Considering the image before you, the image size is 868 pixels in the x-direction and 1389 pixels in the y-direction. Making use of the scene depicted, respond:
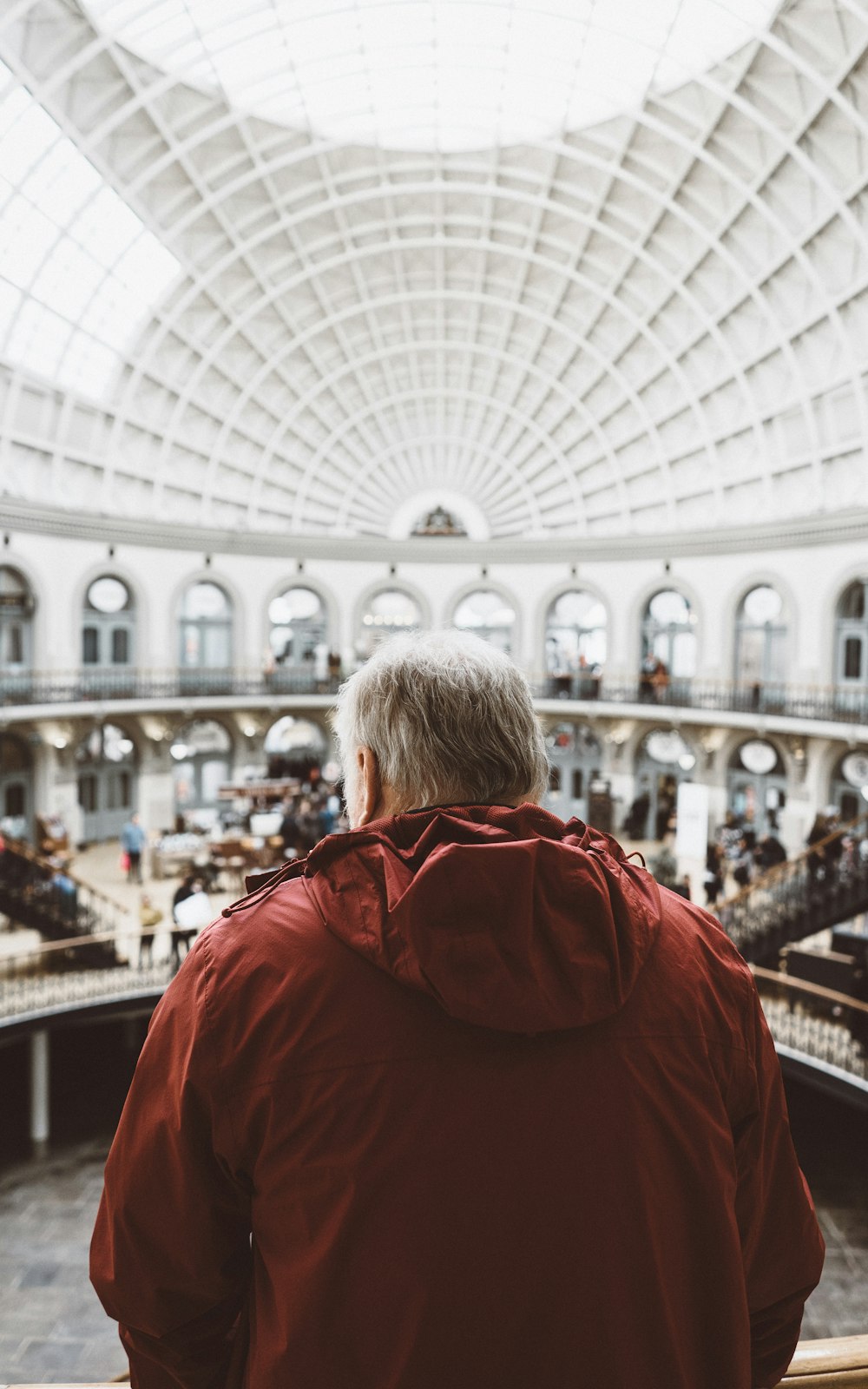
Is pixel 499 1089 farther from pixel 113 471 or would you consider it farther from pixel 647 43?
pixel 113 471

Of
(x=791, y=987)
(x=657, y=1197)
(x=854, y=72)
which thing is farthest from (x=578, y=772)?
(x=657, y=1197)

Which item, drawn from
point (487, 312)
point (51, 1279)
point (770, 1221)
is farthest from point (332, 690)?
point (770, 1221)

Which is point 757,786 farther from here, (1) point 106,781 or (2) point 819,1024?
(1) point 106,781

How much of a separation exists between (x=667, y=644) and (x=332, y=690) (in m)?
11.5

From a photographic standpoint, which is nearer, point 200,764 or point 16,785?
point 16,785

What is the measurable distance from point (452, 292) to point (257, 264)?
6.20 m

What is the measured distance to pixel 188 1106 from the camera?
1.38m

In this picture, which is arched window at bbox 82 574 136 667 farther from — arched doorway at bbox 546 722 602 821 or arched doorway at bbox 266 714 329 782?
arched doorway at bbox 546 722 602 821

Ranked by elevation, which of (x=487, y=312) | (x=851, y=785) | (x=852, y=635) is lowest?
(x=851, y=785)

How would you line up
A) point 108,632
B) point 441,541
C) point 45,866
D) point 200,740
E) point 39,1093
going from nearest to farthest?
1. point 39,1093
2. point 45,866
3. point 108,632
4. point 200,740
5. point 441,541

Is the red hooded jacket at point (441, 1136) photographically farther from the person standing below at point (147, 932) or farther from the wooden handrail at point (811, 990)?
the person standing below at point (147, 932)

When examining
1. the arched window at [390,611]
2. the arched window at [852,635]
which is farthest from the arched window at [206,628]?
the arched window at [852,635]

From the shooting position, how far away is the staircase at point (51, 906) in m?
15.6

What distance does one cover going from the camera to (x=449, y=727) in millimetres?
1676
